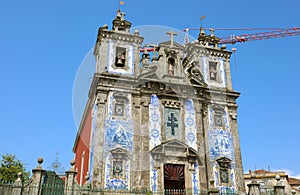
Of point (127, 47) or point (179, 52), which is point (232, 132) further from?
point (127, 47)

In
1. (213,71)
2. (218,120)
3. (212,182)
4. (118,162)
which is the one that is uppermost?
(213,71)

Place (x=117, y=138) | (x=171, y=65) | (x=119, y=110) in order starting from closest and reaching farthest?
(x=117, y=138)
(x=119, y=110)
(x=171, y=65)

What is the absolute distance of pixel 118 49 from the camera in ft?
70.6

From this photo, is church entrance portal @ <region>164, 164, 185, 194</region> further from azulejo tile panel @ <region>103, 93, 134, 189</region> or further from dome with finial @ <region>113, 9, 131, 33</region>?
dome with finial @ <region>113, 9, 131, 33</region>

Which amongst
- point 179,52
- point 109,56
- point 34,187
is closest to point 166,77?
point 179,52

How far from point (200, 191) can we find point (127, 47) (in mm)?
10134

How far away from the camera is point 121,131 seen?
18.8m

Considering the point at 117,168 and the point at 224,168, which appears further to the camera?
the point at 224,168

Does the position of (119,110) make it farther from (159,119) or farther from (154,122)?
(159,119)

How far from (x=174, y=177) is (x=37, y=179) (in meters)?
7.47

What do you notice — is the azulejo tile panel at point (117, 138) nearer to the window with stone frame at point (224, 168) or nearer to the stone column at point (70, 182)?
the stone column at point (70, 182)

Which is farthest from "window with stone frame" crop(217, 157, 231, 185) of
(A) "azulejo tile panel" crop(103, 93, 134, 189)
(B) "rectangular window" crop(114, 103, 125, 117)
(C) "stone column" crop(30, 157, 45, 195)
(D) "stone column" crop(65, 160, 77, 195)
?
(C) "stone column" crop(30, 157, 45, 195)

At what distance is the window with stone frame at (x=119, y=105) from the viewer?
63.6 feet

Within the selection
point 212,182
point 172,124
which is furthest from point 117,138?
point 212,182
